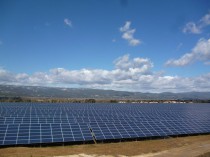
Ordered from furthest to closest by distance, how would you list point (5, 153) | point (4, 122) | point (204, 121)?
point (204, 121) → point (4, 122) → point (5, 153)

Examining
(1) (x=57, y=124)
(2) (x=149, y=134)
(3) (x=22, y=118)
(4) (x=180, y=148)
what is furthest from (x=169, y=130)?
(3) (x=22, y=118)

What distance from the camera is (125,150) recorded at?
34.2 m

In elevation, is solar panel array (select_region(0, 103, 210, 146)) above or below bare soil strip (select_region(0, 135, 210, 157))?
above

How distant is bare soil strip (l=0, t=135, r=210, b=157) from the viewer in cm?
3120

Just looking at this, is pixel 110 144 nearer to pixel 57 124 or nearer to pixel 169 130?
pixel 57 124

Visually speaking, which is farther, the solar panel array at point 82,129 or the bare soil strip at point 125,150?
the solar panel array at point 82,129

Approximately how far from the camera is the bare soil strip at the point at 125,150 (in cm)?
3120

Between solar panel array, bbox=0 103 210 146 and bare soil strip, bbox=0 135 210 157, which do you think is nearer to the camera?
bare soil strip, bbox=0 135 210 157

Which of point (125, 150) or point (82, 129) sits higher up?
point (82, 129)

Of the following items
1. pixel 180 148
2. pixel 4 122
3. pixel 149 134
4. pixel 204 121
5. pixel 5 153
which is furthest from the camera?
pixel 204 121

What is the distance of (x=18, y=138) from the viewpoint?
3394cm

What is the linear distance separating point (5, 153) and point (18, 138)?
3709 millimetres

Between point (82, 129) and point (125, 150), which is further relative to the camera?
point (82, 129)

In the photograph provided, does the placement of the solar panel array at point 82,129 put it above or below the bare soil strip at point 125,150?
above
